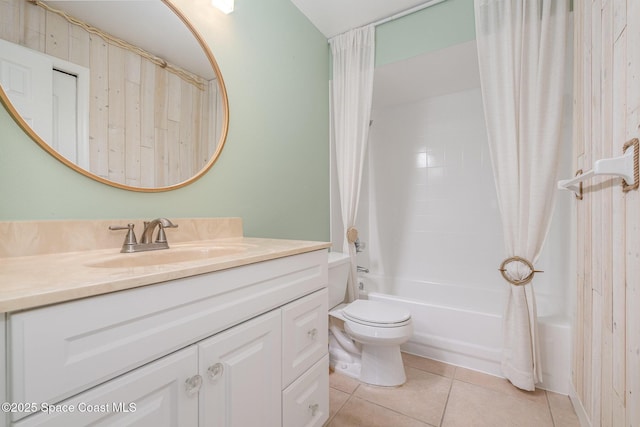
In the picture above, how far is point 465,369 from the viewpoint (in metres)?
1.77

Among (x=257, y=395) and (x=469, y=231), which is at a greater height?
(x=469, y=231)

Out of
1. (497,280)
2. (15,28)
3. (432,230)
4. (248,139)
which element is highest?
(15,28)

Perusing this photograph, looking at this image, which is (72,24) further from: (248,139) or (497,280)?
(497,280)

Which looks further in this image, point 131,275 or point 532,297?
point 532,297

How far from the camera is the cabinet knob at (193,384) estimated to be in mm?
654

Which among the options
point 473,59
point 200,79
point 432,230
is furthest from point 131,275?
point 432,230

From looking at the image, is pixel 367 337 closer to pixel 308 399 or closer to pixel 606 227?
pixel 308 399

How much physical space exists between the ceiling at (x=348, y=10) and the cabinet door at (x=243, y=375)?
2.06 m

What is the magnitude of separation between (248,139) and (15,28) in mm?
915

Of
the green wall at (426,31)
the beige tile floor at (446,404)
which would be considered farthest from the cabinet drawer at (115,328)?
the green wall at (426,31)

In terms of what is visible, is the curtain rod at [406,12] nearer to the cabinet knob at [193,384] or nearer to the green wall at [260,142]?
the green wall at [260,142]

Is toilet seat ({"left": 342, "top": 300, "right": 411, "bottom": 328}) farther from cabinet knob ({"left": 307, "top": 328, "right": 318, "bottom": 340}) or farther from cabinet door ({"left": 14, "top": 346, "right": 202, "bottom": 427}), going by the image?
cabinet door ({"left": 14, "top": 346, "right": 202, "bottom": 427})

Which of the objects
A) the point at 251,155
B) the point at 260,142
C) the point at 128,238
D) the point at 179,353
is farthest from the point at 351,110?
the point at 179,353

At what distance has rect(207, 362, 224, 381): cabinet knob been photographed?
2.33ft
